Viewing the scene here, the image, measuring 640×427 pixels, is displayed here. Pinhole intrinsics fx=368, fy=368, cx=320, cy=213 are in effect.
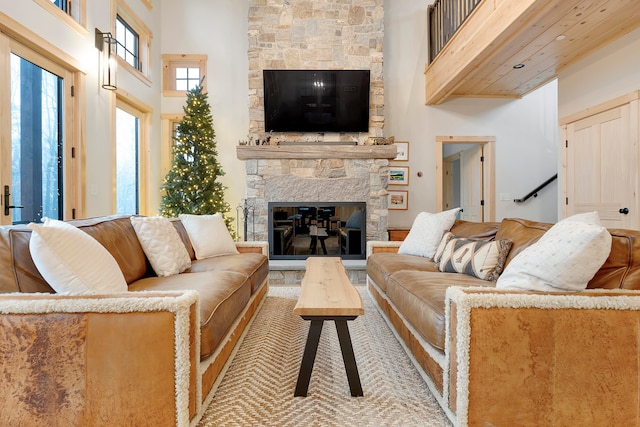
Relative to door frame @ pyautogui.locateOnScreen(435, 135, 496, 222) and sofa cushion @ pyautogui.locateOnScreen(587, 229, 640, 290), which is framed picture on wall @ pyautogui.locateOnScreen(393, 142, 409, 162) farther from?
sofa cushion @ pyautogui.locateOnScreen(587, 229, 640, 290)

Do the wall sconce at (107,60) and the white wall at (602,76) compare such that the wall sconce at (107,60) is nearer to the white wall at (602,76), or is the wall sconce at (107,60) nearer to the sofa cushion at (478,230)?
the sofa cushion at (478,230)

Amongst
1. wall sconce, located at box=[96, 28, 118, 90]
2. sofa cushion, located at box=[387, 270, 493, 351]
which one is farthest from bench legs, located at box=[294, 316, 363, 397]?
wall sconce, located at box=[96, 28, 118, 90]

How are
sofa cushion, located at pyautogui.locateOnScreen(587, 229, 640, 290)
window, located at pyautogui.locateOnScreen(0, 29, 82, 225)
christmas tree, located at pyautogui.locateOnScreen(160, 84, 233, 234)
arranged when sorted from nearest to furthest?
sofa cushion, located at pyautogui.locateOnScreen(587, 229, 640, 290) → window, located at pyautogui.locateOnScreen(0, 29, 82, 225) → christmas tree, located at pyautogui.locateOnScreen(160, 84, 233, 234)

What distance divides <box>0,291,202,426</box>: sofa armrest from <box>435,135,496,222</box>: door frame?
515cm

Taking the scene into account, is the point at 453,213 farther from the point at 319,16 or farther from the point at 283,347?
the point at 319,16

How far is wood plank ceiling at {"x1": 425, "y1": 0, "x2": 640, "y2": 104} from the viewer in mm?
3023

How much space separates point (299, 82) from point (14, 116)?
3.28 metres


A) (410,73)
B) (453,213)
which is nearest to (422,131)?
(410,73)

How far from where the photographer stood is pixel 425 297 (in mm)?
1767

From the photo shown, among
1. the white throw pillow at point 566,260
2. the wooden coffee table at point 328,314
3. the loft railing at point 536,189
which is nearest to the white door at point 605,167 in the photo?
the loft railing at point 536,189

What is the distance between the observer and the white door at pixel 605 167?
3.56 metres

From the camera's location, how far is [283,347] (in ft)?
7.45

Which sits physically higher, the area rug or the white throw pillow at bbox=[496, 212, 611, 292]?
the white throw pillow at bbox=[496, 212, 611, 292]

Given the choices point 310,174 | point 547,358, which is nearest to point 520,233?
point 547,358
